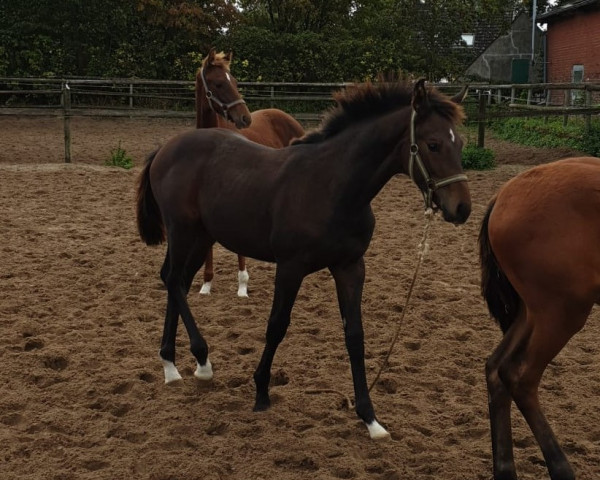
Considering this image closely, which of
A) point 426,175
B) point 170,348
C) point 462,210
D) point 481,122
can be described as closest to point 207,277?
point 170,348

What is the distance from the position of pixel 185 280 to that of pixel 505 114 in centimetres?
1043

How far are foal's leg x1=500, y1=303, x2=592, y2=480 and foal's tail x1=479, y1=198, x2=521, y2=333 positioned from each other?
0.87ft

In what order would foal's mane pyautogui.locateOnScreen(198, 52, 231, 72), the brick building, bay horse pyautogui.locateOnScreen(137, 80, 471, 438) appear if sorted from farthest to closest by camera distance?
the brick building → foal's mane pyautogui.locateOnScreen(198, 52, 231, 72) → bay horse pyautogui.locateOnScreen(137, 80, 471, 438)

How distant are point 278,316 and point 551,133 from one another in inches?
515

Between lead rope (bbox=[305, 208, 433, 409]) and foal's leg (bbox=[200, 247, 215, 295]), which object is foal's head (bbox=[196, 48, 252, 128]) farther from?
lead rope (bbox=[305, 208, 433, 409])

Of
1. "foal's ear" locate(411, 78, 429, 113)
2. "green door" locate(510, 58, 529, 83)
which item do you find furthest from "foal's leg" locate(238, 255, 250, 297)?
"green door" locate(510, 58, 529, 83)

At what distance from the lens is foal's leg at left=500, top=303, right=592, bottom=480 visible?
2.79 m

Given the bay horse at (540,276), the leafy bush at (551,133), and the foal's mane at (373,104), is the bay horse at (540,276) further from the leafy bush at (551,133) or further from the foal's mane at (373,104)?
the leafy bush at (551,133)

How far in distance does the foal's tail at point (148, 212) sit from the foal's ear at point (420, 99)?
1.89 metres

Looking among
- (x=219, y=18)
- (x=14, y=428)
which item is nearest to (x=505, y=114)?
(x=14, y=428)

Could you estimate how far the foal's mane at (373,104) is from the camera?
11.0ft

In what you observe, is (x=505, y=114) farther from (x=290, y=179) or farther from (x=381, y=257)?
(x=290, y=179)

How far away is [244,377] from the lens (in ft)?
13.9

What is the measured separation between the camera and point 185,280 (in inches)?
173
